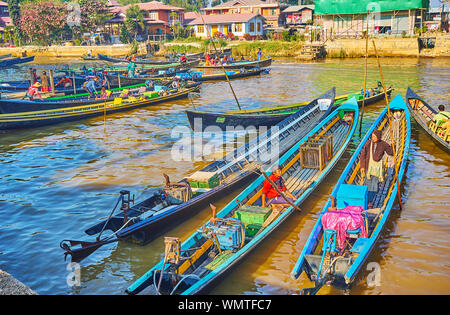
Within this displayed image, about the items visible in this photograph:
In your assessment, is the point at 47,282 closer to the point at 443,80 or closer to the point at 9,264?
the point at 9,264

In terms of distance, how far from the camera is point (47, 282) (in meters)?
8.23

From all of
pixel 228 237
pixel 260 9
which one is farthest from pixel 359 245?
pixel 260 9

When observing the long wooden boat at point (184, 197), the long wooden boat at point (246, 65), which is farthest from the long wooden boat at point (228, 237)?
the long wooden boat at point (246, 65)

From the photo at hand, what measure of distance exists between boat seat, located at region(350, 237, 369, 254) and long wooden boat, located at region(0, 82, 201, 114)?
18.5m

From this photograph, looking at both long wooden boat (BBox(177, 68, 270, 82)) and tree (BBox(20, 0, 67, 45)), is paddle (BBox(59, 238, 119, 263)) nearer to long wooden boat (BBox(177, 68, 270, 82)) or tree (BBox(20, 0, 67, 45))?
long wooden boat (BBox(177, 68, 270, 82))

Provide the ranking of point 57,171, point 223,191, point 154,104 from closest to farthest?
point 223,191
point 57,171
point 154,104

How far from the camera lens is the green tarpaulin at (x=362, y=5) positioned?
44.7m

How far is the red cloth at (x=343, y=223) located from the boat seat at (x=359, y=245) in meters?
0.24

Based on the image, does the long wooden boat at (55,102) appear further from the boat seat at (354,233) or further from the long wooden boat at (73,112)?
the boat seat at (354,233)

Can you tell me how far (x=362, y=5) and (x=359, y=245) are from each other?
4619cm

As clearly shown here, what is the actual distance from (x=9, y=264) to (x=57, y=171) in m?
6.18

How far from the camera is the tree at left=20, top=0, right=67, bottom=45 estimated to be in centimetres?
6299

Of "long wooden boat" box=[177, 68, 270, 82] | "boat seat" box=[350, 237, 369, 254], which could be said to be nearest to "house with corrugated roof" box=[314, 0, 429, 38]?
"long wooden boat" box=[177, 68, 270, 82]

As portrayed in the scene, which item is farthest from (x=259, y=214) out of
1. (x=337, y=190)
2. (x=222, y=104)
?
(x=222, y=104)
